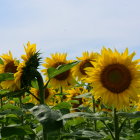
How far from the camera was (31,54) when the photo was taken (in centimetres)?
371

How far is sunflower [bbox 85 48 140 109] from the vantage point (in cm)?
392

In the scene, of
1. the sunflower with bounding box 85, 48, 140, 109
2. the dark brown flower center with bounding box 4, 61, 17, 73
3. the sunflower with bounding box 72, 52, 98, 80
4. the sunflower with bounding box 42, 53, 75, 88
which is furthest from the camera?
the sunflower with bounding box 72, 52, 98, 80

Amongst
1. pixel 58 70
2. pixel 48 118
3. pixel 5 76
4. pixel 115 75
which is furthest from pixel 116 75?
pixel 48 118

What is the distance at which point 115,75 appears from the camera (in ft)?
13.5

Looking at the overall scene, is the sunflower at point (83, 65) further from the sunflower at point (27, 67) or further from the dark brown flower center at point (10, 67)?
the sunflower at point (27, 67)

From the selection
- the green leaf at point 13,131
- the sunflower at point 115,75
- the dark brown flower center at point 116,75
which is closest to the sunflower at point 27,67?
the green leaf at point 13,131

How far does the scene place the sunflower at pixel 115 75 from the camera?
3924 millimetres

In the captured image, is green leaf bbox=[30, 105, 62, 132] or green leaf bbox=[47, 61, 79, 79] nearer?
green leaf bbox=[30, 105, 62, 132]

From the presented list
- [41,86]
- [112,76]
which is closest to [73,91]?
[112,76]

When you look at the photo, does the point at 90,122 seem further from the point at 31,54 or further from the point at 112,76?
the point at 31,54

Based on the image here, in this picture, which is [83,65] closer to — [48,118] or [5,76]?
[5,76]

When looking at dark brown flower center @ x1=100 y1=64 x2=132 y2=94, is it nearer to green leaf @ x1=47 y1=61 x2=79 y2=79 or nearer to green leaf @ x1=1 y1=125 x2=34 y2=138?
green leaf @ x1=47 y1=61 x2=79 y2=79

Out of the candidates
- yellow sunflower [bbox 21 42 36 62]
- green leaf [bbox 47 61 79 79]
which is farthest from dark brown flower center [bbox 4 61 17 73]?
green leaf [bbox 47 61 79 79]

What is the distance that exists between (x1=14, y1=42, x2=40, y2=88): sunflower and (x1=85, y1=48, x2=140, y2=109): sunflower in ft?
2.45
